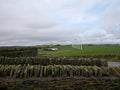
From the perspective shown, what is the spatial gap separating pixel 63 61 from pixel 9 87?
3.17m

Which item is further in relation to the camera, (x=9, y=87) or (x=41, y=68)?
(x=41, y=68)

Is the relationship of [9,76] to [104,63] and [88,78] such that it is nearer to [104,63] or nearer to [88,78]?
[88,78]

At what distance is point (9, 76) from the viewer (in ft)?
14.4

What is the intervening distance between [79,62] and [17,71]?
2892 mm

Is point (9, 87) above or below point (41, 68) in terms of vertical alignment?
below

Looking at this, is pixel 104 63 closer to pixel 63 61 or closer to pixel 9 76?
pixel 63 61

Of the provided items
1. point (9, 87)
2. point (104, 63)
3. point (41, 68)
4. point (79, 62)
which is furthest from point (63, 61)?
point (9, 87)

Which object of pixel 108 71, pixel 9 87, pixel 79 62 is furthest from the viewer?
pixel 79 62

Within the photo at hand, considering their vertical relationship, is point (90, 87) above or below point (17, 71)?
below

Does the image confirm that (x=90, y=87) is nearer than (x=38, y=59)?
Yes

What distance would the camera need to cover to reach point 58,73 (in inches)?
176

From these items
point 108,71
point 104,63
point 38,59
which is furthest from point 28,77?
point 104,63

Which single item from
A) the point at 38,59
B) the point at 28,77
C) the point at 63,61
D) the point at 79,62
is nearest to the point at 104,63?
the point at 79,62

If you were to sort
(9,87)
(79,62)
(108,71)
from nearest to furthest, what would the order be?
(9,87), (108,71), (79,62)
